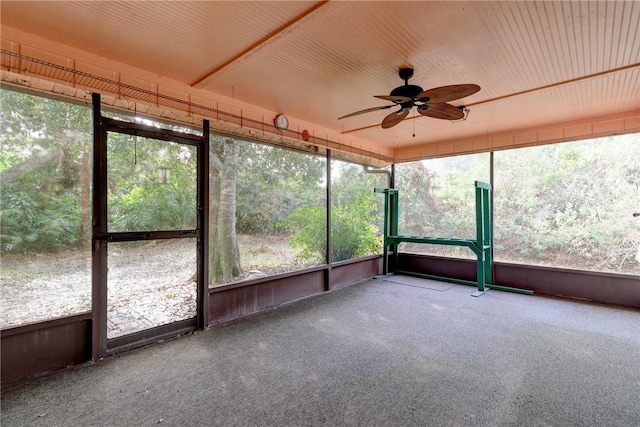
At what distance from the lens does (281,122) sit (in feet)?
13.2

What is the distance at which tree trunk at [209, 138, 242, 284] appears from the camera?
133 inches

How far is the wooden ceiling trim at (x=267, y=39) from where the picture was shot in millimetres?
1983

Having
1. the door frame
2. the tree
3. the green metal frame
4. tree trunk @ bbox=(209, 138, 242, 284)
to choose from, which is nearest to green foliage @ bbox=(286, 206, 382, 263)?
the green metal frame

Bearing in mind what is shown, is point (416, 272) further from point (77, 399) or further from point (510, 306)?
point (77, 399)

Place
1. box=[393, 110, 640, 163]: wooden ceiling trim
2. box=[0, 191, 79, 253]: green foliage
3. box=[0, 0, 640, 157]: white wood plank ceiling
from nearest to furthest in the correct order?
box=[0, 0, 640, 157]: white wood plank ceiling < box=[0, 191, 79, 253]: green foliage < box=[393, 110, 640, 163]: wooden ceiling trim

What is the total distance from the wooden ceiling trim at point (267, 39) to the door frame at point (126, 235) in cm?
61

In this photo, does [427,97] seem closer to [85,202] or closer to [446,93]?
[446,93]

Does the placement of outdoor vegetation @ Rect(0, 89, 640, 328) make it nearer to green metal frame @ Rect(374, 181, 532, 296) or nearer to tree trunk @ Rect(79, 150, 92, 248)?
tree trunk @ Rect(79, 150, 92, 248)

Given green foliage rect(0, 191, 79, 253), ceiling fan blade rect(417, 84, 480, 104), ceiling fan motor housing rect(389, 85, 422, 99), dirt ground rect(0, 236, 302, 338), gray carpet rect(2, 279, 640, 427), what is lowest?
gray carpet rect(2, 279, 640, 427)

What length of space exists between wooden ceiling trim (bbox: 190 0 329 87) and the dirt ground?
177 cm

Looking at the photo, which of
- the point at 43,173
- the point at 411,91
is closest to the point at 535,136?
the point at 411,91

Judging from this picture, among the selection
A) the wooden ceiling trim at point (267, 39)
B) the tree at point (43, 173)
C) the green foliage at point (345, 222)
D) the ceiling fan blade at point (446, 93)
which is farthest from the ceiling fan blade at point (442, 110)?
the tree at point (43, 173)

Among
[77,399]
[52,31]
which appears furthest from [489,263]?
[52,31]

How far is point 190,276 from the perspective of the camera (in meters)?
3.17
